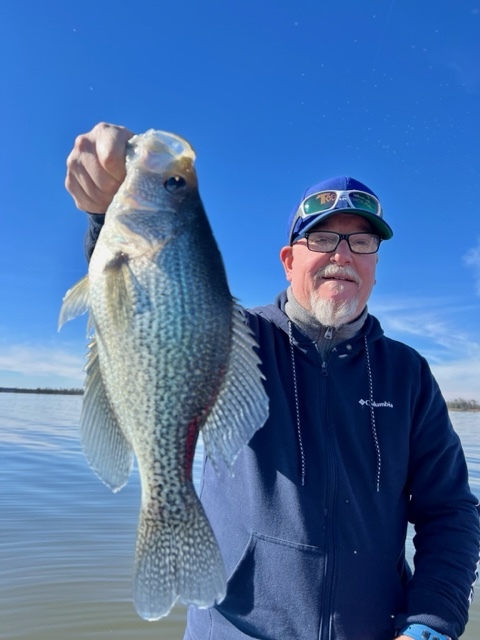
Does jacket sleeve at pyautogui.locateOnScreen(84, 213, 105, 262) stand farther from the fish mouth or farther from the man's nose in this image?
the man's nose

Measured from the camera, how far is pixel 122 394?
214 centimetres

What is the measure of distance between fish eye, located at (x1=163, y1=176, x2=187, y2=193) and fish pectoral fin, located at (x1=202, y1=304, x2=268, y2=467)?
23.0 inches

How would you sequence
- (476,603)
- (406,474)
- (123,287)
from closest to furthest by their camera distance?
(123,287), (406,474), (476,603)

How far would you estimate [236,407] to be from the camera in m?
2.20

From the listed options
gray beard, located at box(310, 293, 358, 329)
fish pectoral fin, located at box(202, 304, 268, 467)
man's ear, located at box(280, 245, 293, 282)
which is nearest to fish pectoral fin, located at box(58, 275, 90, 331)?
fish pectoral fin, located at box(202, 304, 268, 467)

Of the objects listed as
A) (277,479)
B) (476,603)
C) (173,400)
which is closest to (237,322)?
(173,400)

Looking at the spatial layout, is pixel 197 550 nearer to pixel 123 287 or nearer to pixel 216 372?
pixel 216 372

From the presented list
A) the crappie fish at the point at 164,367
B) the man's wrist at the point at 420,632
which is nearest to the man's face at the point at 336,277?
the crappie fish at the point at 164,367

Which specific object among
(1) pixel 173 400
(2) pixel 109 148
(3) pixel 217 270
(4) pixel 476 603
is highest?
(2) pixel 109 148

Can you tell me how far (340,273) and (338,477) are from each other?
121 cm

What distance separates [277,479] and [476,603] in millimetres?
4819

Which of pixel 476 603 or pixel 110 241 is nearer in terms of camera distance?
pixel 110 241

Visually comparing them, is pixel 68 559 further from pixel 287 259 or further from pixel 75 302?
pixel 75 302

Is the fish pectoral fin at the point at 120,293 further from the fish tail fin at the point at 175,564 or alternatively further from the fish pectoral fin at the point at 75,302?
the fish tail fin at the point at 175,564
